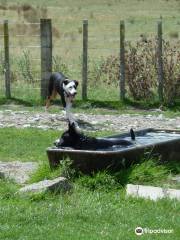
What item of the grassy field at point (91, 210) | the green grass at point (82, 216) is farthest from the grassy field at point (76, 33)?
the green grass at point (82, 216)

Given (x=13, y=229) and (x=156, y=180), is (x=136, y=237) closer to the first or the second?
(x=13, y=229)

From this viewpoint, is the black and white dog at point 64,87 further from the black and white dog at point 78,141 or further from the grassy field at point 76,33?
the grassy field at point 76,33

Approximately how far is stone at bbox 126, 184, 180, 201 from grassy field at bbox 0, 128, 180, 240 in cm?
12

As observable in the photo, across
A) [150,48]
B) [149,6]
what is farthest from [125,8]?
[150,48]

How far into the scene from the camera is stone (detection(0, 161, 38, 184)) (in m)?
10.3

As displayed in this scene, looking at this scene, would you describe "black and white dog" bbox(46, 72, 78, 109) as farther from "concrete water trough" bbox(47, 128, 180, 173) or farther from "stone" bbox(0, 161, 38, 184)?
"stone" bbox(0, 161, 38, 184)

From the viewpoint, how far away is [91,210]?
793 cm

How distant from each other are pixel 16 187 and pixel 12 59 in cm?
1424

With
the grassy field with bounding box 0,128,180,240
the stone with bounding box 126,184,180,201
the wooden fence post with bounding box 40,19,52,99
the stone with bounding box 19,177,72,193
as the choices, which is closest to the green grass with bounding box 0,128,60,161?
the grassy field with bounding box 0,128,180,240

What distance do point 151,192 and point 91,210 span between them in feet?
4.53

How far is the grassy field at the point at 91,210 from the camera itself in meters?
7.13

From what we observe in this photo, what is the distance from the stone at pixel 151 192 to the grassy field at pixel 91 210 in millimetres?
124

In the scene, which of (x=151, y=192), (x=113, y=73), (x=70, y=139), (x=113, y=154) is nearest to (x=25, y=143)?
(x=70, y=139)

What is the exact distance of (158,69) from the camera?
18.2 m
